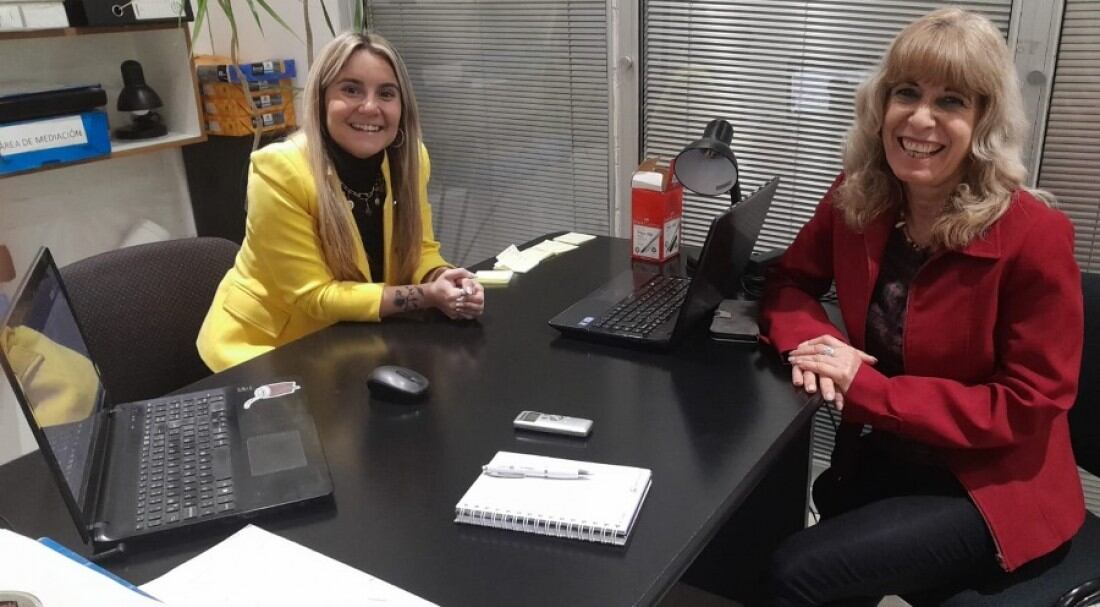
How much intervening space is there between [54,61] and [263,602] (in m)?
2.36

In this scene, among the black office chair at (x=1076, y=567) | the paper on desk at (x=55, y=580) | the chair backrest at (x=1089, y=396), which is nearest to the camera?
the paper on desk at (x=55, y=580)

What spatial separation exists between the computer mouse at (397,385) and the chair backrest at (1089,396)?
1097mm

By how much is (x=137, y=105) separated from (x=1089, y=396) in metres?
2.61

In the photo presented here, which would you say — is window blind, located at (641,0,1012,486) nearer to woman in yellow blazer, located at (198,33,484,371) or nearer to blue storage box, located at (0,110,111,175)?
woman in yellow blazer, located at (198,33,484,371)

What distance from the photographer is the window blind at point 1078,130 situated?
1854 mm

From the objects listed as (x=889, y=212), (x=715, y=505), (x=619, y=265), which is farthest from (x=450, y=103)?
(x=715, y=505)

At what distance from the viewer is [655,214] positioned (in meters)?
1.96

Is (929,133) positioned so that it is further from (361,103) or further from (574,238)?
(361,103)

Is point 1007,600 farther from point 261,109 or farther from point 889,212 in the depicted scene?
point 261,109

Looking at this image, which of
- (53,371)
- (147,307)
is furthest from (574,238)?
(53,371)

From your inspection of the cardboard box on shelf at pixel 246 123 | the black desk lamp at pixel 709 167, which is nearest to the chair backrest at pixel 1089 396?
the black desk lamp at pixel 709 167

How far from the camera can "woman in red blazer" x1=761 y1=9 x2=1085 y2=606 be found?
1.30 metres

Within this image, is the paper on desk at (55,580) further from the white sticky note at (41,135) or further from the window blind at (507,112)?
the window blind at (507,112)

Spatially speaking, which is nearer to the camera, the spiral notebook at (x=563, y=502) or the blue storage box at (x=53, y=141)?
the spiral notebook at (x=563, y=502)
